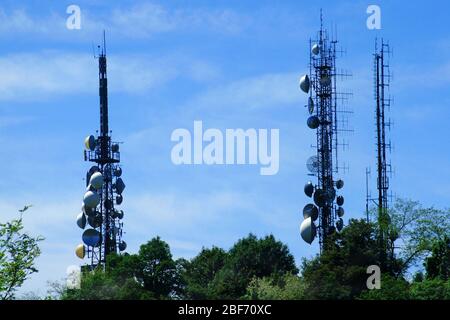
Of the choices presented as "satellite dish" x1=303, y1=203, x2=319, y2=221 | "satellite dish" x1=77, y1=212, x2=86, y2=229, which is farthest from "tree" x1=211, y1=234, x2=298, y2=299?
"satellite dish" x1=77, y1=212, x2=86, y2=229

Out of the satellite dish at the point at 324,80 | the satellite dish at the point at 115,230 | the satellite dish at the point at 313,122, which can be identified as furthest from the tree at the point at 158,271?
the satellite dish at the point at 324,80

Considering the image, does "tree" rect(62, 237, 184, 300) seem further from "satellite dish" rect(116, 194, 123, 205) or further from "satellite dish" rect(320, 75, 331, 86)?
"satellite dish" rect(320, 75, 331, 86)

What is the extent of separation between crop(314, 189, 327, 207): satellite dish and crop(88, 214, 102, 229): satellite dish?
569 inches

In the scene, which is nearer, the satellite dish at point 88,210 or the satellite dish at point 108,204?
the satellite dish at point 88,210

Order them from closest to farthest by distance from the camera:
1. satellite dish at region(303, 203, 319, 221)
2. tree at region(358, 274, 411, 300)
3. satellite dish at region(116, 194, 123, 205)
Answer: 1. tree at region(358, 274, 411, 300)
2. satellite dish at region(303, 203, 319, 221)
3. satellite dish at region(116, 194, 123, 205)

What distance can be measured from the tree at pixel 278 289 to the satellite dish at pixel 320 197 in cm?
507

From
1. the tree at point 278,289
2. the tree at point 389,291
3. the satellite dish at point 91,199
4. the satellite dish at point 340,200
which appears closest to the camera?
the tree at point 389,291

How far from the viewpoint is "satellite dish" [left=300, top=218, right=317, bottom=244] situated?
60.3m

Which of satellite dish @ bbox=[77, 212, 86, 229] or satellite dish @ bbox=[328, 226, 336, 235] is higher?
satellite dish @ bbox=[77, 212, 86, 229]

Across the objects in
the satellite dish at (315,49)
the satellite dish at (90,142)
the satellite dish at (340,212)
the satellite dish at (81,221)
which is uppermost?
the satellite dish at (315,49)

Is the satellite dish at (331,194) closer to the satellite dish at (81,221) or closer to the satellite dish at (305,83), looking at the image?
the satellite dish at (305,83)

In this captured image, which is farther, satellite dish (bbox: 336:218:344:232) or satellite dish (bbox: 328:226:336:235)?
satellite dish (bbox: 336:218:344:232)

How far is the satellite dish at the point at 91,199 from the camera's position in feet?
202
